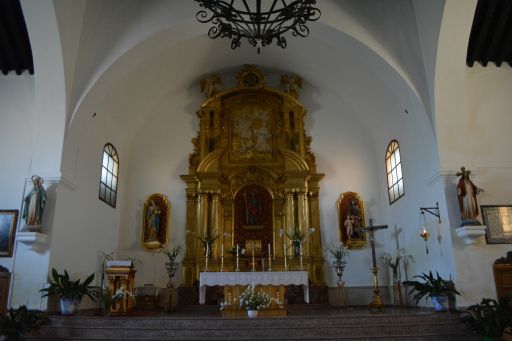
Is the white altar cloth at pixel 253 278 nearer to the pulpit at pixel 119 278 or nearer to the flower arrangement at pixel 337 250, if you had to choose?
the pulpit at pixel 119 278

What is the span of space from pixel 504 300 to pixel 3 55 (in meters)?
11.7

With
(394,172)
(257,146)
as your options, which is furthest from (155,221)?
(394,172)

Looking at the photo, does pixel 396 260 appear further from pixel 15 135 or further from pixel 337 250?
pixel 15 135

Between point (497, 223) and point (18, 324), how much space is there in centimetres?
946

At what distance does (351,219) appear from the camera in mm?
13273

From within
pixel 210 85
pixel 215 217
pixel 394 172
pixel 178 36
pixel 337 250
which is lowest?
pixel 337 250

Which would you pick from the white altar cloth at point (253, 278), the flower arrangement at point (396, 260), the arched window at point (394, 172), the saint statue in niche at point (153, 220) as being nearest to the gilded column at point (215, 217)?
the saint statue in niche at point (153, 220)

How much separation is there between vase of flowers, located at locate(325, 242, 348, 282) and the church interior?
4.9 inches

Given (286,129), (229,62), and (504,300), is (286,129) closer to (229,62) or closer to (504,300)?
(229,62)

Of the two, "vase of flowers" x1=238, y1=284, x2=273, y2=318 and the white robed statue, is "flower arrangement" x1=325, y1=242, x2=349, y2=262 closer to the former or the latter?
"vase of flowers" x1=238, y1=284, x2=273, y2=318

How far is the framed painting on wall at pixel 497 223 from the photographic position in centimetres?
968

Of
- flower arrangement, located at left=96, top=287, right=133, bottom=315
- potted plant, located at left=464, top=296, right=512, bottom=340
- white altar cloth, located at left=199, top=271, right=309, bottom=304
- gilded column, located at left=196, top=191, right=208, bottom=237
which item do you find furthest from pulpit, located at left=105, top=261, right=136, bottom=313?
potted plant, located at left=464, top=296, right=512, bottom=340

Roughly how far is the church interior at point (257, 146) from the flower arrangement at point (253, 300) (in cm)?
57

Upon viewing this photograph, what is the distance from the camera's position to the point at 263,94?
573 inches
